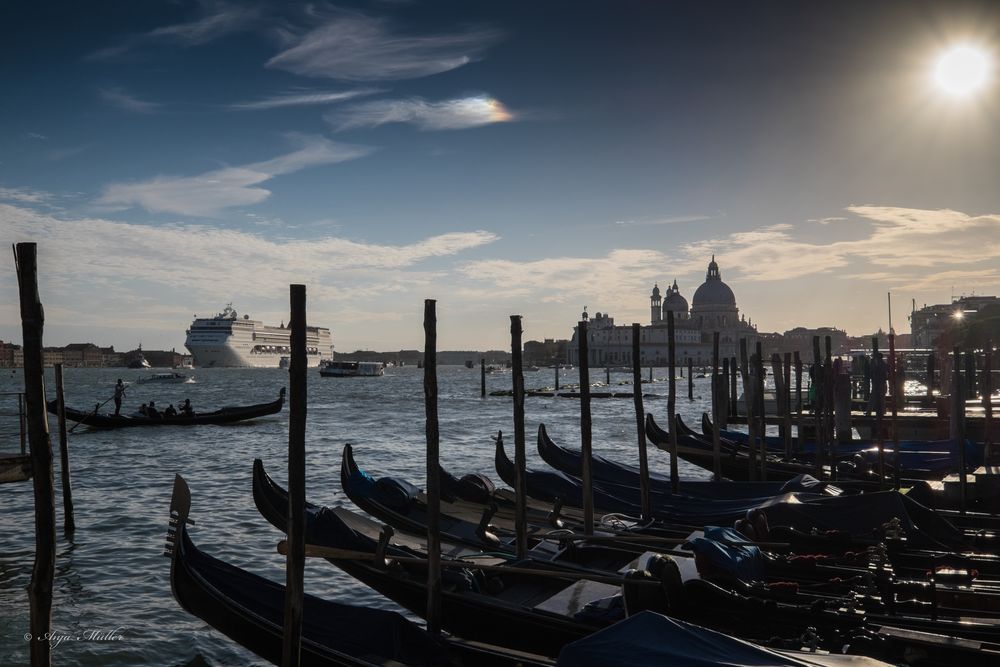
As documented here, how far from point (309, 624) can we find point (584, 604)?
1879mm

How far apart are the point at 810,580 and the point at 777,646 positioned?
1.79 m

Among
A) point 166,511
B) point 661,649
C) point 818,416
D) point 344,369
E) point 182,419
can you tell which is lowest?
point 166,511

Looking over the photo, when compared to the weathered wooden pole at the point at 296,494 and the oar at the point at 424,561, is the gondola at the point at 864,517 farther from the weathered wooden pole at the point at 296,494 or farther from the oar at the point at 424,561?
the weathered wooden pole at the point at 296,494

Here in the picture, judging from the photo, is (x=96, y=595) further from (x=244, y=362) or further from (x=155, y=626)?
(x=244, y=362)

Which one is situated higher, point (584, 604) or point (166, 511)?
point (584, 604)

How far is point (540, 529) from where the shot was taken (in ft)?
29.0

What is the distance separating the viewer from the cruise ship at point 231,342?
95.8 m

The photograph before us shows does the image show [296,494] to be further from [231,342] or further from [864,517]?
[231,342]

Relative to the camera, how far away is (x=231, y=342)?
96250mm

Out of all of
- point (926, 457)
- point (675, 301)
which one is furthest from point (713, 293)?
point (926, 457)

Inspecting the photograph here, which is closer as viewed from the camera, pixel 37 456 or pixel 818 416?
pixel 37 456

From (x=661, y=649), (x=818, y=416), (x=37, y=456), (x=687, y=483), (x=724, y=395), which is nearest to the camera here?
(x=661, y=649)

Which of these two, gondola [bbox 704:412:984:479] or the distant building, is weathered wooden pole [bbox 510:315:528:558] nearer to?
gondola [bbox 704:412:984:479]

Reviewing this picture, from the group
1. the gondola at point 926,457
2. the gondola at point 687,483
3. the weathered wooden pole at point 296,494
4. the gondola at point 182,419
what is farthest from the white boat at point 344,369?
the weathered wooden pole at point 296,494
